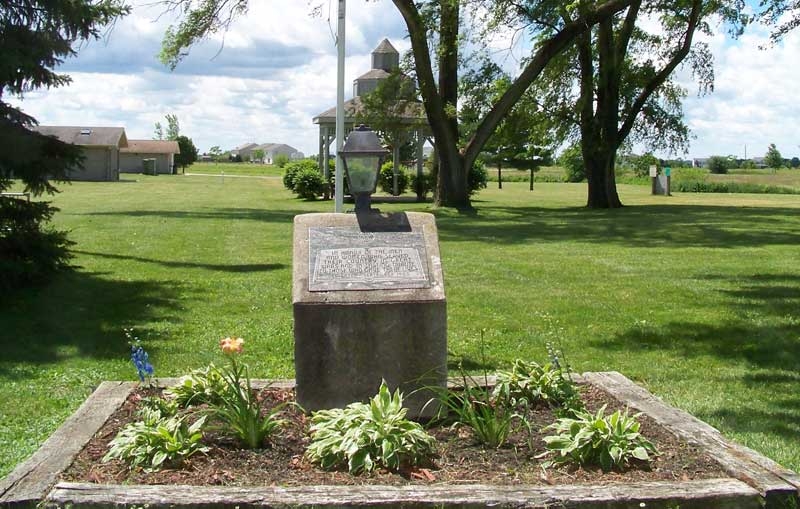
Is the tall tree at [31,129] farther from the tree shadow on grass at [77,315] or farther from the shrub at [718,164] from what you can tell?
the shrub at [718,164]

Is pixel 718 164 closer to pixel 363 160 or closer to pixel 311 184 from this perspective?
pixel 311 184

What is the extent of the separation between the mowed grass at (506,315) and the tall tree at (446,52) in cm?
759

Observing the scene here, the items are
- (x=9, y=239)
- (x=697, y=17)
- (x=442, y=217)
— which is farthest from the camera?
(x=697, y=17)

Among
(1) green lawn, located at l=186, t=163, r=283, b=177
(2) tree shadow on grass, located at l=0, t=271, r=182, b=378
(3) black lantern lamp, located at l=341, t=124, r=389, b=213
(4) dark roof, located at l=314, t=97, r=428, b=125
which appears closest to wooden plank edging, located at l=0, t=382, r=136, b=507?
(2) tree shadow on grass, located at l=0, t=271, r=182, b=378

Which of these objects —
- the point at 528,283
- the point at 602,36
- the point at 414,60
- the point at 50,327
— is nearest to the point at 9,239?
the point at 50,327

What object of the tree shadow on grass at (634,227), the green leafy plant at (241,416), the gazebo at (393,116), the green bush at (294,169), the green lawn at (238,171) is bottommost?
the green leafy plant at (241,416)

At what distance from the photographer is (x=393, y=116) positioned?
2936 centimetres

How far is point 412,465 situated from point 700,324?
5.62 metres

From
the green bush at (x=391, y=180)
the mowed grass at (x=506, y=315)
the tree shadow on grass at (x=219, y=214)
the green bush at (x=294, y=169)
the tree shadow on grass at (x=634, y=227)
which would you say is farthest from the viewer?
the green bush at (x=294, y=169)

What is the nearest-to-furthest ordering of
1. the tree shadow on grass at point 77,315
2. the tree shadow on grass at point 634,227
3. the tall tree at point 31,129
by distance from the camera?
the tree shadow on grass at point 77,315, the tall tree at point 31,129, the tree shadow on grass at point 634,227

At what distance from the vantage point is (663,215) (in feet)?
86.5

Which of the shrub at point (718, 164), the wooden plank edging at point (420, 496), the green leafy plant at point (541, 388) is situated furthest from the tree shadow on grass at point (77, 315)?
the shrub at point (718, 164)

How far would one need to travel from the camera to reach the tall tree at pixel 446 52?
24.7m

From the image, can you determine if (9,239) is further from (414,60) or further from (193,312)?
(414,60)
